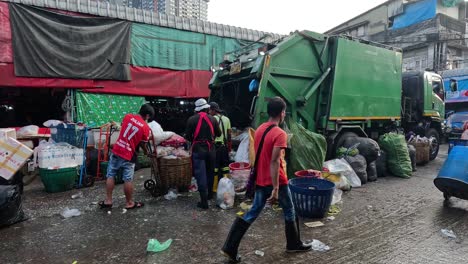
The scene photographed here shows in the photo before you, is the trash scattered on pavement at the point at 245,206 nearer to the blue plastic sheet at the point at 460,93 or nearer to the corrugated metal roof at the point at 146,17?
the corrugated metal roof at the point at 146,17

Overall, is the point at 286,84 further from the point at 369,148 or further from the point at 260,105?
the point at 369,148

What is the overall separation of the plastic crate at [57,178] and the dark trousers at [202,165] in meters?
2.42

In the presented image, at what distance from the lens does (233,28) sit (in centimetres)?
1035

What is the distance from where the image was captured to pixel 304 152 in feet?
16.9

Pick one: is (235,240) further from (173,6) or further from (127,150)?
(173,6)

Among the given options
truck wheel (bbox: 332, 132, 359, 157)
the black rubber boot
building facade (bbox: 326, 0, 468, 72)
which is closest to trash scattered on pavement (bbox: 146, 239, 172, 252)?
the black rubber boot

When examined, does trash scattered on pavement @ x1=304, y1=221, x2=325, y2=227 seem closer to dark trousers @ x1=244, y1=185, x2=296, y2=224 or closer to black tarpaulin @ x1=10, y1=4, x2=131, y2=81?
dark trousers @ x1=244, y1=185, x2=296, y2=224

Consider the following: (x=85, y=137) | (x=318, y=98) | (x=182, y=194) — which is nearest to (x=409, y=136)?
(x=318, y=98)

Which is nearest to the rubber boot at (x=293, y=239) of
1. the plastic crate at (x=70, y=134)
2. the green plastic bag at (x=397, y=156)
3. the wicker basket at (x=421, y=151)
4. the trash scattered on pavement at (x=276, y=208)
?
the trash scattered on pavement at (x=276, y=208)

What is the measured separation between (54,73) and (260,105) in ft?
17.3

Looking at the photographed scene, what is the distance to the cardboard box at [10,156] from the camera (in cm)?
418

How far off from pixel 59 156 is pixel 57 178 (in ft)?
1.25

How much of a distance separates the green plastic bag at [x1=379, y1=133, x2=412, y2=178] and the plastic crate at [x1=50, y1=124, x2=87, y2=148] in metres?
6.33

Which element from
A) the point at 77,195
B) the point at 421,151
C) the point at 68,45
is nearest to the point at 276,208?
the point at 77,195
